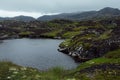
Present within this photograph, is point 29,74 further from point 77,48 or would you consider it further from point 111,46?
point 77,48

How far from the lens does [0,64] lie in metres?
26.1

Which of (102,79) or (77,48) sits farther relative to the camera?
(77,48)

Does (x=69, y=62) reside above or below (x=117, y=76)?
below

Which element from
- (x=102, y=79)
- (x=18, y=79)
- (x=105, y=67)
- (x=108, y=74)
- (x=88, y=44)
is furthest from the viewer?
(x=88, y=44)

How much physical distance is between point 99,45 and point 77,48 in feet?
51.1

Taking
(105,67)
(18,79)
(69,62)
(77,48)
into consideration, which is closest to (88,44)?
(77,48)

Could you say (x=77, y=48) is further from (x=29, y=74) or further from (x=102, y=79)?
(x=29, y=74)

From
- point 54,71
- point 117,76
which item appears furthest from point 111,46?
point 54,71

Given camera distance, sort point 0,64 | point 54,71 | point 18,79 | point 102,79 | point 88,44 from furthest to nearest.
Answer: point 88,44 < point 102,79 < point 54,71 < point 0,64 < point 18,79

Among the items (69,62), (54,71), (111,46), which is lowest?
(69,62)

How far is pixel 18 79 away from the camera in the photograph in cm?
2127

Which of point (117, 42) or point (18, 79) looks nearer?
point (18, 79)

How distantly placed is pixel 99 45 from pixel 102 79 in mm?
58170

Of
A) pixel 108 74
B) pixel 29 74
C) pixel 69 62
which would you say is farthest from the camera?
pixel 69 62
